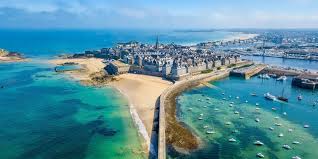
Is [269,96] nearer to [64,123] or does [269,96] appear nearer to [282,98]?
[282,98]

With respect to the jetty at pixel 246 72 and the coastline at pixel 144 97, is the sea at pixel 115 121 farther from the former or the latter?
the jetty at pixel 246 72

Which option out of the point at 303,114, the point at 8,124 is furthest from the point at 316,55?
the point at 8,124

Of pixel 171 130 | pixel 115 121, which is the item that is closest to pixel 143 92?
pixel 115 121

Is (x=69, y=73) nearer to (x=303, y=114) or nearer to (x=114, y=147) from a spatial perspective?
(x=114, y=147)

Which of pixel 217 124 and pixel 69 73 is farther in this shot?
pixel 69 73

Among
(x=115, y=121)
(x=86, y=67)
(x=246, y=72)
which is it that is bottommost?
(x=115, y=121)

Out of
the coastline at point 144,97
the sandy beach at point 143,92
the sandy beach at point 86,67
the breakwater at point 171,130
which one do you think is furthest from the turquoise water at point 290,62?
the sandy beach at point 86,67

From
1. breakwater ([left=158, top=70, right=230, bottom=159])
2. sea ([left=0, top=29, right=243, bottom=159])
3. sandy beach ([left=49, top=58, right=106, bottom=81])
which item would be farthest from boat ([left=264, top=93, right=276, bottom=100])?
sandy beach ([left=49, top=58, right=106, bottom=81])
